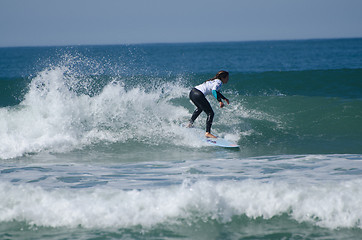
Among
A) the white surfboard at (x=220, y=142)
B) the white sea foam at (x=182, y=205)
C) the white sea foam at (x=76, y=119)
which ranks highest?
the white sea foam at (x=76, y=119)

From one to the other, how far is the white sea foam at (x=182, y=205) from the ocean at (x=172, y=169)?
0.01 metres

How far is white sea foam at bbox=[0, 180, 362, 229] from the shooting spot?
15.0 feet

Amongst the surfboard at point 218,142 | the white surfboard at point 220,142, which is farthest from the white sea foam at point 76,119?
the white surfboard at point 220,142

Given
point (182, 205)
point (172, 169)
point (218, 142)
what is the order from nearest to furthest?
point (182, 205) < point (172, 169) < point (218, 142)

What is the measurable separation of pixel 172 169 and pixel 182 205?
6.73 feet

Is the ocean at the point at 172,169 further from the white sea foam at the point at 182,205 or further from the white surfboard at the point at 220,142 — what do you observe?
the white surfboard at the point at 220,142

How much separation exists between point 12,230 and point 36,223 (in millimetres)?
265

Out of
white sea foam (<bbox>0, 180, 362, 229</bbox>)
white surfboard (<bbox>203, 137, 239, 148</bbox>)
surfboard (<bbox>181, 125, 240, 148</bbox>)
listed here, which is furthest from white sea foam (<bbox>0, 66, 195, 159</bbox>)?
white sea foam (<bbox>0, 180, 362, 229</bbox>)

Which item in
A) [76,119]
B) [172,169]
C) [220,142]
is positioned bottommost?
[172,169]

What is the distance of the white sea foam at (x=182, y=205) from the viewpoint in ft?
15.0

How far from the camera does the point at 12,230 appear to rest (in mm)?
4441

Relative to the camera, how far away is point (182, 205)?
477 centimetres

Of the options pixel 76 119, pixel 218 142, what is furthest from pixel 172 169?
pixel 76 119

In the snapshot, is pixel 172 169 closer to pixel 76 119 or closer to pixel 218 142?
pixel 218 142
